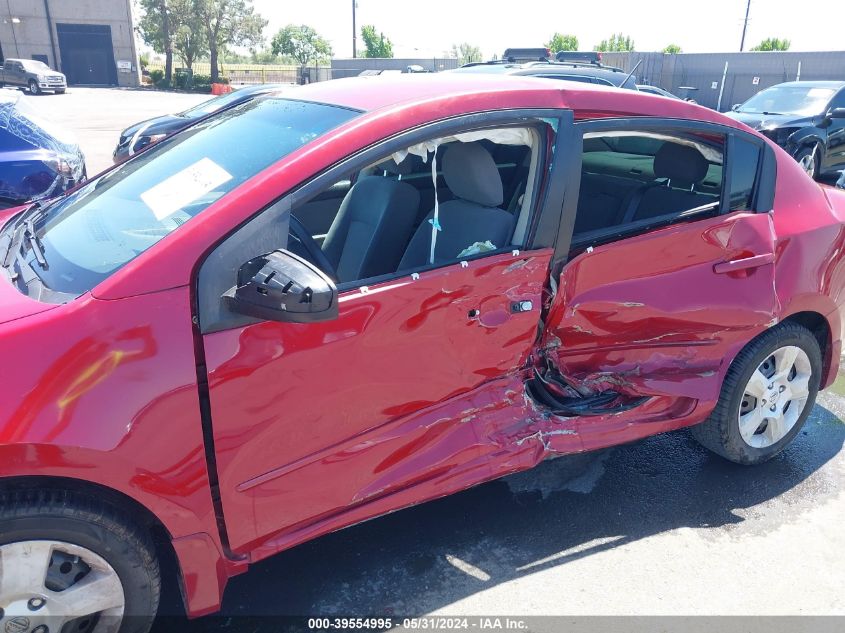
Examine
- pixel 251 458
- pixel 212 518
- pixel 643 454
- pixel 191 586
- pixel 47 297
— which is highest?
pixel 47 297

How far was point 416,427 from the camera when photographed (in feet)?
7.51

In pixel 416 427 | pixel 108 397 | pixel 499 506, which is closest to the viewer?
pixel 108 397

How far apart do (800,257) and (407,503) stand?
208 centimetres

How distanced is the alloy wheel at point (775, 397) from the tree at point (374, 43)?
6174 cm

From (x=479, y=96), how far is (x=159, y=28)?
5318cm

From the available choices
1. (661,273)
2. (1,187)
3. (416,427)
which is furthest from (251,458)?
(1,187)

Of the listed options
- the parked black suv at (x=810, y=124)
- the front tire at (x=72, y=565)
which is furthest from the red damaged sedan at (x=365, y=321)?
the parked black suv at (x=810, y=124)

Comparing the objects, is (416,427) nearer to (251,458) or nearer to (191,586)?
(251,458)

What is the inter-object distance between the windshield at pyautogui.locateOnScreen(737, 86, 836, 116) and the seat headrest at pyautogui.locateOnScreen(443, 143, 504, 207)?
9826 millimetres

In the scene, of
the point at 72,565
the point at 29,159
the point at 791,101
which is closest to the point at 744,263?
the point at 72,565

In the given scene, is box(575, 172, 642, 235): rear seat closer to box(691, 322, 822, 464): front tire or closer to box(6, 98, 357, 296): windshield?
box(691, 322, 822, 464): front tire

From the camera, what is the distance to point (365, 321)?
208 cm

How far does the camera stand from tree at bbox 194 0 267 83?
156 ft

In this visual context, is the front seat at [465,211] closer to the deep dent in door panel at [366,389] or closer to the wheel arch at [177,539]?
the deep dent in door panel at [366,389]
